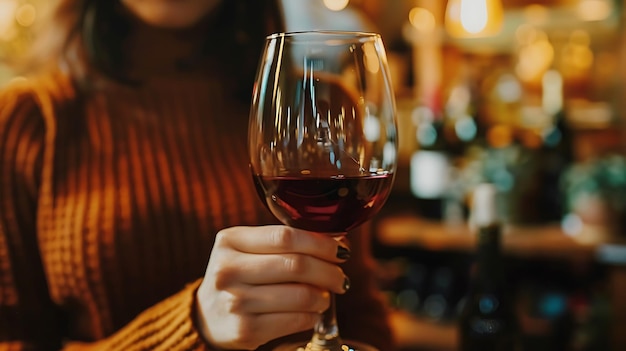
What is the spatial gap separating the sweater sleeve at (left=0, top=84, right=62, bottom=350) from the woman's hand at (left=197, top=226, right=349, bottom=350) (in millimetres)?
281

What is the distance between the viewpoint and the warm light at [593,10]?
1.57 metres

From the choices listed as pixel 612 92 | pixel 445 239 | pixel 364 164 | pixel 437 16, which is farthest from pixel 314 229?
pixel 437 16

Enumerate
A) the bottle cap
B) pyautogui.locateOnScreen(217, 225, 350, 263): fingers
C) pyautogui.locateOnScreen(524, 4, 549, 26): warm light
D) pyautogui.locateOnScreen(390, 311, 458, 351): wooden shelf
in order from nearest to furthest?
1. pyautogui.locateOnScreen(217, 225, 350, 263): fingers
2. the bottle cap
3. pyautogui.locateOnScreen(390, 311, 458, 351): wooden shelf
4. pyautogui.locateOnScreen(524, 4, 549, 26): warm light

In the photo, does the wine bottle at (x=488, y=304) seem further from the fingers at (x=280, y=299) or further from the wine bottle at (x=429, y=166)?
the wine bottle at (x=429, y=166)

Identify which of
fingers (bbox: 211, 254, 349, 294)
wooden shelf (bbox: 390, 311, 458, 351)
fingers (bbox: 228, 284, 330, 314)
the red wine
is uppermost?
the red wine

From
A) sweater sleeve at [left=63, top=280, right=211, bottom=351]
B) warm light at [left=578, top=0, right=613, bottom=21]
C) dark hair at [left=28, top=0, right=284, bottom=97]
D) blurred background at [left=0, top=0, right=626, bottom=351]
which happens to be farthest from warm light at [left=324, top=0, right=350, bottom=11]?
sweater sleeve at [left=63, top=280, right=211, bottom=351]

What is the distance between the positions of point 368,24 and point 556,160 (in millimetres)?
590

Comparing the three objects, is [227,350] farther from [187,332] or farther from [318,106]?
[318,106]

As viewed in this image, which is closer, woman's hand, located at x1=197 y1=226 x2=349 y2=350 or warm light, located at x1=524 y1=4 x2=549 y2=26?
woman's hand, located at x1=197 y1=226 x2=349 y2=350

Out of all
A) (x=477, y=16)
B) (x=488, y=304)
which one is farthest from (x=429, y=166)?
(x=488, y=304)

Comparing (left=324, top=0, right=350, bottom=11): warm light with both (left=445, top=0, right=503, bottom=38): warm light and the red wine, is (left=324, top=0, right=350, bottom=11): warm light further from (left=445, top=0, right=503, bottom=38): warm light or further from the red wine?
the red wine

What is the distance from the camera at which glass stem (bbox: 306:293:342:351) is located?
1.39 ft

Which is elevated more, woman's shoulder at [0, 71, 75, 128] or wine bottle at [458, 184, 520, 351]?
woman's shoulder at [0, 71, 75, 128]

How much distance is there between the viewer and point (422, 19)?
1912 millimetres
